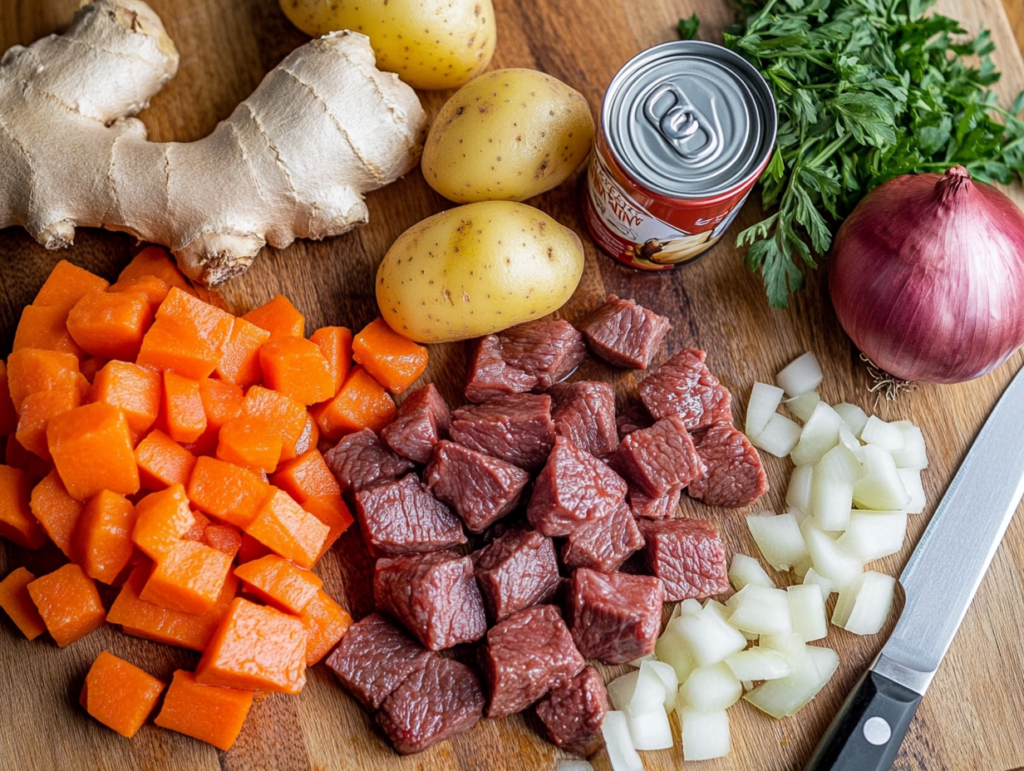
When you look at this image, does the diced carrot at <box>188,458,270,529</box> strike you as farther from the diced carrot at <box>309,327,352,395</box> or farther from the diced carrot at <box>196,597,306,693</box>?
the diced carrot at <box>309,327,352,395</box>

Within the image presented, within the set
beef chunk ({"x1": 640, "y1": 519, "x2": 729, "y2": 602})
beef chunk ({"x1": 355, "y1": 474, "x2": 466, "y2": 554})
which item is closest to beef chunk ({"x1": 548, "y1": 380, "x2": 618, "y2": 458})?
beef chunk ({"x1": 640, "y1": 519, "x2": 729, "y2": 602})

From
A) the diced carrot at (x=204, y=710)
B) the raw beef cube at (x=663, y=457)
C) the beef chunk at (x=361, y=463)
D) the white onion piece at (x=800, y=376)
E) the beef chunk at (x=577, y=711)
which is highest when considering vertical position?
the beef chunk at (x=361, y=463)

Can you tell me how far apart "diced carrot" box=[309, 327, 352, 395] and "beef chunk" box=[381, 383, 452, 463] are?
0.25 meters

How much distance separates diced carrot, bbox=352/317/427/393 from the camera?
2.95 meters

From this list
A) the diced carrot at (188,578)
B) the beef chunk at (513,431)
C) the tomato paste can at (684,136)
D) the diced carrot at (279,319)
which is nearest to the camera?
the diced carrot at (188,578)

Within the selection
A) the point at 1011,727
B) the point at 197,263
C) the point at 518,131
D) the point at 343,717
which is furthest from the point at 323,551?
the point at 1011,727

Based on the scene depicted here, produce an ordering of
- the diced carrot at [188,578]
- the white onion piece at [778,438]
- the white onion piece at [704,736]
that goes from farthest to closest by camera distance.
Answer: the white onion piece at [778,438], the white onion piece at [704,736], the diced carrot at [188,578]

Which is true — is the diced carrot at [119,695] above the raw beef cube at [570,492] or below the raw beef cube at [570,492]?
above

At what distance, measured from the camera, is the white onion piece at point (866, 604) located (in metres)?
2.87

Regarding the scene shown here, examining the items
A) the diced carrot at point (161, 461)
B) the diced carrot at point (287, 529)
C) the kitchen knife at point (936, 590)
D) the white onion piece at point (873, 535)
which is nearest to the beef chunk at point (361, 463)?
the diced carrot at point (287, 529)

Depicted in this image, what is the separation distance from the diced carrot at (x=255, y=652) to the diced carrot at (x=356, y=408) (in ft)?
2.19

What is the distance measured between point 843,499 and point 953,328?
67cm

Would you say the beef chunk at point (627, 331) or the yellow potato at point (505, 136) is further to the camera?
the beef chunk at point (627, 331)

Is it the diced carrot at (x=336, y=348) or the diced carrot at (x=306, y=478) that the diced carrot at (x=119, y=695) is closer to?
the diced carrot at (x=306, y=478)
